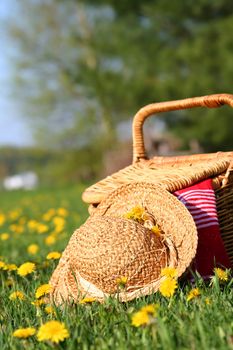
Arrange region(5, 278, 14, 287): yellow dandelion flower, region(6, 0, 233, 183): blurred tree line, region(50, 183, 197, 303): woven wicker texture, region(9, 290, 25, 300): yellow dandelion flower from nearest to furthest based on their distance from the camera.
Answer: region(50, 183, 197, 303): woven wicker texture < region(9, 290, 25, 300): yellow dandelion flower < region(5, 278, 14, 287): yellow dandelion flower < region(6, 0, 233, 183): blurred tree line

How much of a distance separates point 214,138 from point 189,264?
13.0m

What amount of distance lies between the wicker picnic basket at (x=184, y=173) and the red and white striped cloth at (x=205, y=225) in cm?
5

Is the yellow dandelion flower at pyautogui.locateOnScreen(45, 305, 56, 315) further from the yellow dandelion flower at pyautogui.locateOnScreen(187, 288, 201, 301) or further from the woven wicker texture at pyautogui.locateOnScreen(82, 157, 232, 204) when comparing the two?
the woven wicker texture at pyautogui.locateOnScreen(82, 157, 232, 204)

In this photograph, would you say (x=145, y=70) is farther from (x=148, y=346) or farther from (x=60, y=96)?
(x=148, y=346)

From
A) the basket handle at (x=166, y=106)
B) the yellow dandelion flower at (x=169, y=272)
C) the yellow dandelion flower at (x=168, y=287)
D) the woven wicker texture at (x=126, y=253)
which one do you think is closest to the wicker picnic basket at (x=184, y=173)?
the basket handle at (x=166, y=106)

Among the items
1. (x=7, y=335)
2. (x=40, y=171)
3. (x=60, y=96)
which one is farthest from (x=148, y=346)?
(x=40, y=171)

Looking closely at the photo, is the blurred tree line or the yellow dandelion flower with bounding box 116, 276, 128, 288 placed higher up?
the blurred tree line

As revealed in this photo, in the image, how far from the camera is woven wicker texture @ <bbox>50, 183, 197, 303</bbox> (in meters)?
2.30

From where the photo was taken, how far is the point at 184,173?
2.72 metres

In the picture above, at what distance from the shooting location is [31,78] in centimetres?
2491

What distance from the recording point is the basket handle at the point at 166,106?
293cm

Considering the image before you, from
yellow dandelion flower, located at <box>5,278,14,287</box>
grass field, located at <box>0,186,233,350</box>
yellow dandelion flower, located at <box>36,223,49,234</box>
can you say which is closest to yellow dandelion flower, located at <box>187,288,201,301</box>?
grass field, located at <box>0,186,233,350</box>

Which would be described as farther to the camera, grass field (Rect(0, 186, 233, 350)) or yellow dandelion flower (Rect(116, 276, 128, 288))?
yellow dandelion flower (Rect(116, 276, 128, 288))

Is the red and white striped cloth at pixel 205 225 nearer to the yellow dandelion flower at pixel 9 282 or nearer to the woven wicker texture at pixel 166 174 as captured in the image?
the woven wicker texture at pixel 166 174
